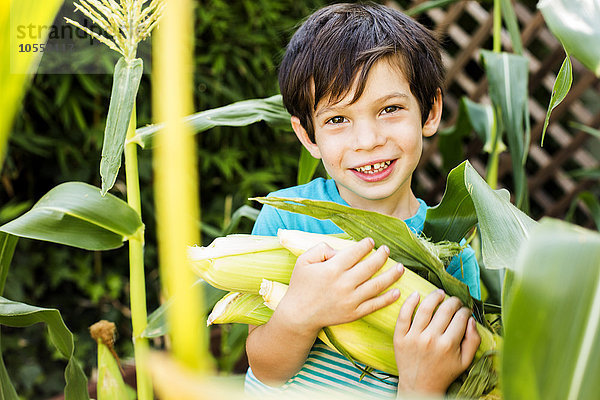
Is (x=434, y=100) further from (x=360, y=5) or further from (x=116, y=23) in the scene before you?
(x=116, y=23)

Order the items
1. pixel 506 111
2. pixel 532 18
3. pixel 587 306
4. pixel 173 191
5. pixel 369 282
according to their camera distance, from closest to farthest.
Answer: pixel 173 191 → pixel 587 306 → pixel 369 282 → pixel 506 111 → pixel 532 18

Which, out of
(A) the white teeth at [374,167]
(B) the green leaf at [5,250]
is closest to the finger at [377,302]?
(A) the white teeth at [374,167]

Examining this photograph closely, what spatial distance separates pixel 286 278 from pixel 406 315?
114 millimetres

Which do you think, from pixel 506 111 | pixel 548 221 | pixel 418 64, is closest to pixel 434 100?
pixel 418 64

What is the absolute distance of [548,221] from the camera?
0.81ft

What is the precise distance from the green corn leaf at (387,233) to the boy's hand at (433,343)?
0.02 m

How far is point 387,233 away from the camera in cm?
48

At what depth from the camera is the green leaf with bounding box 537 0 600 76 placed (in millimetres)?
329

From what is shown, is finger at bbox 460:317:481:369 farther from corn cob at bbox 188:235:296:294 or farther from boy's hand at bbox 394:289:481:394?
corn cob at bbox 188:235:296:294

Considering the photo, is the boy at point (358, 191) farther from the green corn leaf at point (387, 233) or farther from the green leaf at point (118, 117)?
the green leaf at point (118, 117)

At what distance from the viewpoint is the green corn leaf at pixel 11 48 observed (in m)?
0.14

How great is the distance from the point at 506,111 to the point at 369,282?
1.82ft

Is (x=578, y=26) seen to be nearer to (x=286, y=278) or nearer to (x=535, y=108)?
(x=286, y=278)

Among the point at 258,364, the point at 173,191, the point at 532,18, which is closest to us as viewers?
the point at 173,191
